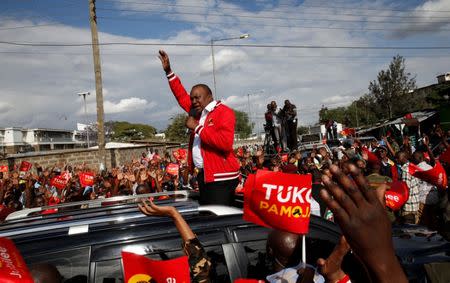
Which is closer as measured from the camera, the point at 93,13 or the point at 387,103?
the point at 93,13

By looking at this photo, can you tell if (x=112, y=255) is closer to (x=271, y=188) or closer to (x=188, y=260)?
(x=188, y=260)

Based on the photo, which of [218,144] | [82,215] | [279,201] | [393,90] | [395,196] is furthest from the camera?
[393,90]

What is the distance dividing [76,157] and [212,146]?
16755 mm

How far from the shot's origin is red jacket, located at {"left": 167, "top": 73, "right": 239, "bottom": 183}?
3.42 metres

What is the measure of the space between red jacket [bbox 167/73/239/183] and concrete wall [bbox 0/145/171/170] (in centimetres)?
1430

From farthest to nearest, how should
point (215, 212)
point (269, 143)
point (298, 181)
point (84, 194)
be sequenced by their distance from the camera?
point (269, 143)
point (84, 194)
point (215, 212)
point (298, 181)

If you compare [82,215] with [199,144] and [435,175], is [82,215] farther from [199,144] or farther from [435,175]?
[435,175]

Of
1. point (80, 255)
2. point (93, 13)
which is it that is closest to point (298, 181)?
point (80, 255)

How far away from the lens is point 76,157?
18812 millimetres

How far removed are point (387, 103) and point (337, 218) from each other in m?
39.3

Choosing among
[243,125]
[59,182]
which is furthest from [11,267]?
[243,125]

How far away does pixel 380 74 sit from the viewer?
3656cm

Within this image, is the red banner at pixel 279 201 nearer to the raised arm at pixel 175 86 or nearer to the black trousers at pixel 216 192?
the black trousers at pixel 216 192

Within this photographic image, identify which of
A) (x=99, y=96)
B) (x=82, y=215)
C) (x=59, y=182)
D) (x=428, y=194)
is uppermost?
(x=99, y=96)
